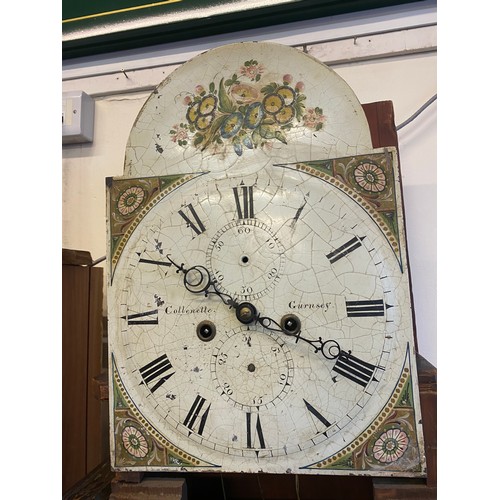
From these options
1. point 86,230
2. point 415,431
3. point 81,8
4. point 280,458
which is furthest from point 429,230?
point 81,8

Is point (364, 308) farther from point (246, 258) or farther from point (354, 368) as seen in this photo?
point (246, 258)

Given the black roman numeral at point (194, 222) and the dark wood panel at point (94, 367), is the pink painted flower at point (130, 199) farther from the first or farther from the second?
the dark wood panel at point (94, 367)

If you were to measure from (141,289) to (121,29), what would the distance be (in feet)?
2.52

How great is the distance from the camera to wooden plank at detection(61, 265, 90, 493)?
0.93 m

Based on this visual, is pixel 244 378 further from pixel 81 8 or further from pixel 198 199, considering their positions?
pixel 81 8

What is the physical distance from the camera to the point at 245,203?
0.74 meters

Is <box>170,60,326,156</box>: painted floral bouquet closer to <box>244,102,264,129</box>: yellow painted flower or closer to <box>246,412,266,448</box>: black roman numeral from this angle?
<box>244,102,264,129</box>: yellow painted flower

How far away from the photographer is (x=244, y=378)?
2.29 ft

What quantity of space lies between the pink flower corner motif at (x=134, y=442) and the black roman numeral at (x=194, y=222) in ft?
1.15

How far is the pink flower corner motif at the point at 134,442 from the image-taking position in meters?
0.73

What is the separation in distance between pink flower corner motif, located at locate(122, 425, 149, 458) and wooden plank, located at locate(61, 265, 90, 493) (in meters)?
0.26

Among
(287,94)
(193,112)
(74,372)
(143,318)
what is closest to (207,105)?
(193,112)

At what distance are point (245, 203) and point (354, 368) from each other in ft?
1.05

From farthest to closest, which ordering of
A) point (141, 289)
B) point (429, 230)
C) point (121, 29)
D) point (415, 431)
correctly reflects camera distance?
point (121, 29) → point (429, 230) → point (141, 289) → point (415, 431)
